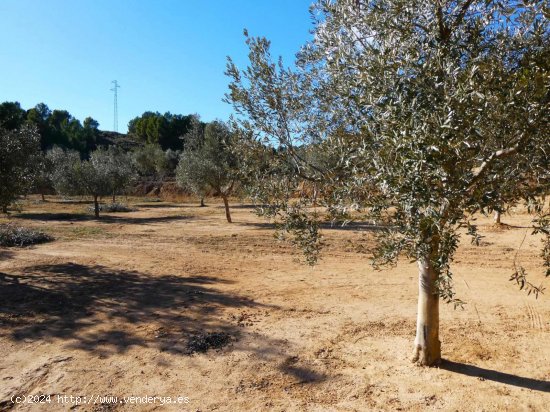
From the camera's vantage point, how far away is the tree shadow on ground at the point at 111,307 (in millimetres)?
9070

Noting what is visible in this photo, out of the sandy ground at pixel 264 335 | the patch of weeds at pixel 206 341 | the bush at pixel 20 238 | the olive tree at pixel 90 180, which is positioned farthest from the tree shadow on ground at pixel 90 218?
the patch of weeds at pixel 206 341

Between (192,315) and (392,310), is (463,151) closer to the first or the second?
(392,310)

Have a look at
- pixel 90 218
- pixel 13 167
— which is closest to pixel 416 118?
pixel 13 167

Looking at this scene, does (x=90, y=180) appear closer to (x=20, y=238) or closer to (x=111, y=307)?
(x=20, y=238)

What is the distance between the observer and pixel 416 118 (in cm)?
467

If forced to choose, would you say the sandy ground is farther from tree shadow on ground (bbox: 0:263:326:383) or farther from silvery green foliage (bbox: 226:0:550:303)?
silvery green foliage (bbox: 226:0:550:303)

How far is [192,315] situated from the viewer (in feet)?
34.0

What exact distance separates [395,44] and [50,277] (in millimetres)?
13815

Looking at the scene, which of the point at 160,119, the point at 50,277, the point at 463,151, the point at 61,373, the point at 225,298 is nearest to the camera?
the point at 463,151

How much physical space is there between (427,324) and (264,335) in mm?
3561

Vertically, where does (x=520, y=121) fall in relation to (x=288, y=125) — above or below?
below

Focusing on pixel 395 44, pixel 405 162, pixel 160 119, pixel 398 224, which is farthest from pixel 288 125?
pixel 160 119

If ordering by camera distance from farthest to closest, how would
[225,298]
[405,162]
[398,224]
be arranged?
[225,298]
[398,224]
[405,162]

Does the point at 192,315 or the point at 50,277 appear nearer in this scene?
the point at 192,315
